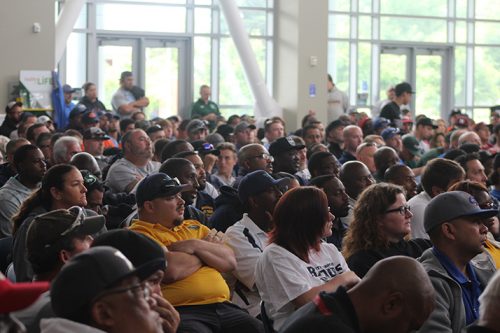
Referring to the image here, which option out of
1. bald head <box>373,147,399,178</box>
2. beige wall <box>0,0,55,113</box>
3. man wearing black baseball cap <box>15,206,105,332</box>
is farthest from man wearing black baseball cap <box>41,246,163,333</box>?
beige wall <box>0,0,55,113</box>

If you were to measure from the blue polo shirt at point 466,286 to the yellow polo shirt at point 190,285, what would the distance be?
1233 mm

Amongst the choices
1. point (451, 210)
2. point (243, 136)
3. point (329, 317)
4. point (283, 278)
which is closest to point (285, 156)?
point (243, 136)

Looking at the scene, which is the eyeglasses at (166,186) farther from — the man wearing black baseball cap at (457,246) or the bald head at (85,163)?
the bald head at (85,163)

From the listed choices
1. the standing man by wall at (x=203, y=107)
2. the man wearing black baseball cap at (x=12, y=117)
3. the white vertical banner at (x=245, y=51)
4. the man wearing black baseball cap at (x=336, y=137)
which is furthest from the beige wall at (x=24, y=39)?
the man wearing black baseball cap at (x=336, y=137)

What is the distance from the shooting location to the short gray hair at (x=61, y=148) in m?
8.88

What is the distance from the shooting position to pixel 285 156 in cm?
891

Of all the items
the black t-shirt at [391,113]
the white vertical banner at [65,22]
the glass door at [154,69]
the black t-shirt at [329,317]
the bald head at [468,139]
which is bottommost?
the black t-shirt at [329,317]

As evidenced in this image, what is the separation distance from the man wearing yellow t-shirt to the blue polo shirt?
114 centimetres

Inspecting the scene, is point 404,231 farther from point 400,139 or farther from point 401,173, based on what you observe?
point 400,139

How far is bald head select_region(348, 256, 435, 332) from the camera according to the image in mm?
3350

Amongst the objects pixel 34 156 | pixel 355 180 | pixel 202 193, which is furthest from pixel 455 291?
pixel 34 156

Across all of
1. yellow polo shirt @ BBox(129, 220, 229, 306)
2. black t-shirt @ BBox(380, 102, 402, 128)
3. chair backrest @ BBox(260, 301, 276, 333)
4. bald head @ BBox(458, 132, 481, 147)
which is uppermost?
black t-shirt @ BBox(380, 102, 402, 128)

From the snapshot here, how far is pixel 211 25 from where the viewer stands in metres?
21.0

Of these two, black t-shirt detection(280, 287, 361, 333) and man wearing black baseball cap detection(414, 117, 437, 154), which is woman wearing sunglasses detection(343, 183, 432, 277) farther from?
man wearing black baseball cap detection(414, 117, 437, 154)
